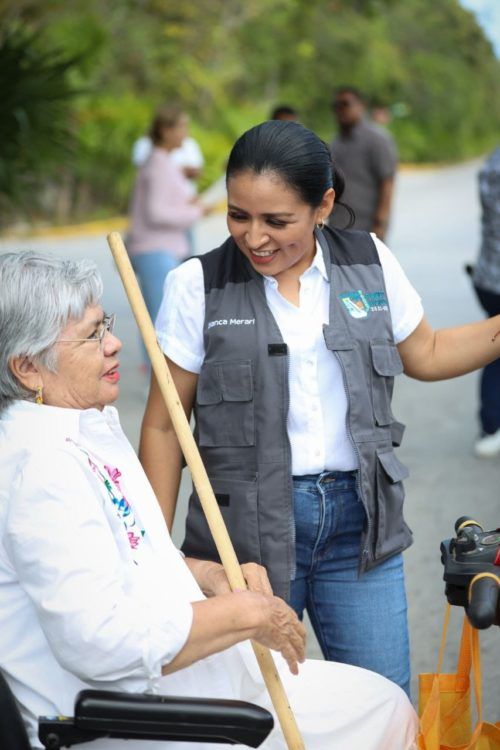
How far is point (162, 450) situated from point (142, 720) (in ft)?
2.66

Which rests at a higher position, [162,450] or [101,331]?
[101,331]

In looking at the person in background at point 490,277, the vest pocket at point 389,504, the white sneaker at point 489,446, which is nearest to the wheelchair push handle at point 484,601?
the vest pocket at point 389,504

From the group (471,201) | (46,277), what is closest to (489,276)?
(46,277)

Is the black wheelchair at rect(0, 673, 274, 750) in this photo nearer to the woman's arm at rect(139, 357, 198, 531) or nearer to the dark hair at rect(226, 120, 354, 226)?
the woman's arm at rect(139, 357, 198, 531)

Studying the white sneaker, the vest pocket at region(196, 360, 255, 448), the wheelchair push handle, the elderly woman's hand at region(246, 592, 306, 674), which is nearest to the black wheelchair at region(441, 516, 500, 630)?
the wheelchair push handle

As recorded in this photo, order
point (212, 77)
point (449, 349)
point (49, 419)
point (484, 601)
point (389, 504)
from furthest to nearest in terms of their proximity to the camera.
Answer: point (212, 77) < point (449, 349) < point (389, 504) < point (49, 419) < point (484, 601)

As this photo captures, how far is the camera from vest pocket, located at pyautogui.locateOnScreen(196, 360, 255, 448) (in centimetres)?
279

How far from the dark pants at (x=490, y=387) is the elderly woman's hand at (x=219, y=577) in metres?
3.86

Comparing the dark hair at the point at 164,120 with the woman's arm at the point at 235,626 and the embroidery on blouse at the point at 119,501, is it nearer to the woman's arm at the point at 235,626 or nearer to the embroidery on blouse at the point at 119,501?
the embroidery on blouse at the point at 119,501

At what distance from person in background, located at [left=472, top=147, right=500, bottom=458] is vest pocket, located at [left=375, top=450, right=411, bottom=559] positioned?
3.50 m

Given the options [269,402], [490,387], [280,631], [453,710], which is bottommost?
[453,710]

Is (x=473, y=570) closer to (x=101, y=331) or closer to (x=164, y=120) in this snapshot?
(x=101, y=331)

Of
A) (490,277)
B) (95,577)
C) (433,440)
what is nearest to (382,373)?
(95,577)

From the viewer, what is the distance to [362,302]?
9.44 ft
